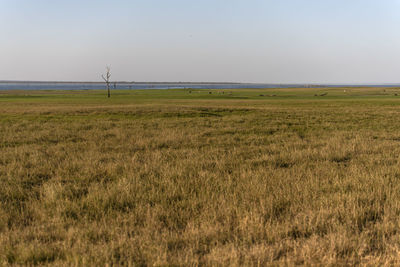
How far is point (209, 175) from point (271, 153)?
421 centimetres

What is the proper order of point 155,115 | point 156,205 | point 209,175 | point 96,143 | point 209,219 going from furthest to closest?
point 155,115 → point 96,143 → point 209,175 → point 156,205 → point 209,219

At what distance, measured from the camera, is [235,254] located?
3848mm

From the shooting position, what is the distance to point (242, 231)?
4.68 m

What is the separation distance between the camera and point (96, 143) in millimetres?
13555

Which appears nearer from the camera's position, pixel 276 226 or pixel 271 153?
pixel 276 226

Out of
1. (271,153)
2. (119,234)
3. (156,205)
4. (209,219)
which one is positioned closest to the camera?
(119,234)

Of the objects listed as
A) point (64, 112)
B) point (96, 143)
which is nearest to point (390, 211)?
point (96, 143)

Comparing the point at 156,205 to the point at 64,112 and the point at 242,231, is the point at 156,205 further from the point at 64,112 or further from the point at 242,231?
the point at 64,112

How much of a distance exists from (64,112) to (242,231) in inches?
1117

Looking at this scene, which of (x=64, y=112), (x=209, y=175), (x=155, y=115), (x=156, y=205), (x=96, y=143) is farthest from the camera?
(x=64, y=112)

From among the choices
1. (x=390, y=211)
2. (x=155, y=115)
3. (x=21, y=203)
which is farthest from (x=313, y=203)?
(x=155, y=115)

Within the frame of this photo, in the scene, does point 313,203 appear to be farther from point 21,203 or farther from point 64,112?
point 64,112

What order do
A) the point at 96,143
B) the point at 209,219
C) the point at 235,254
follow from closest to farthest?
the point at 235,254
the point at 209,219
the point at 96,143

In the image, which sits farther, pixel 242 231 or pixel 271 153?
pixel 271 153
